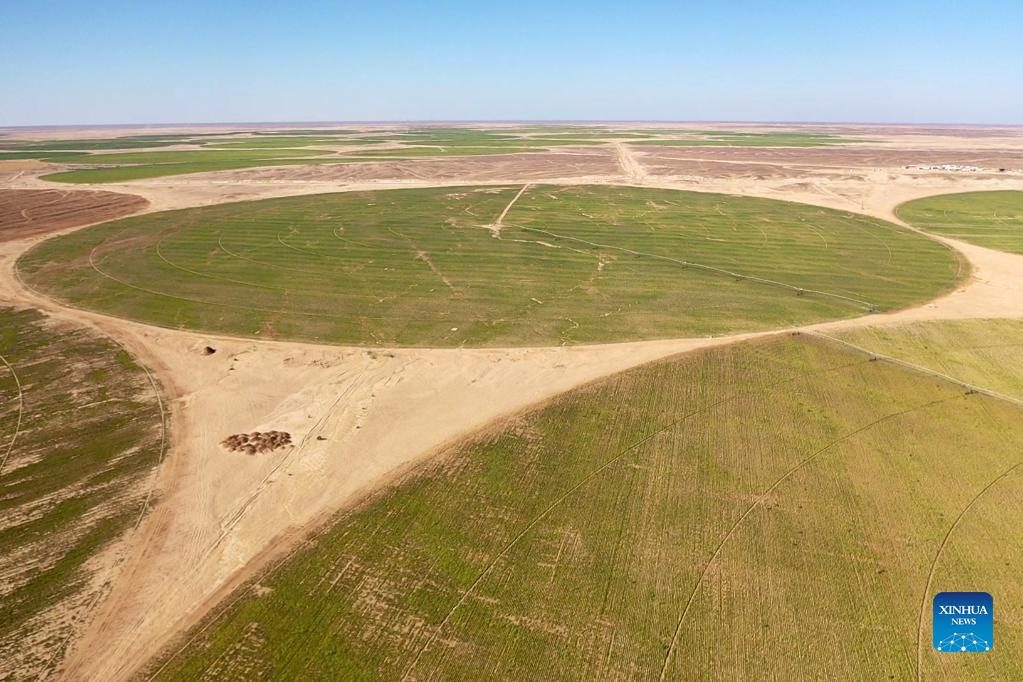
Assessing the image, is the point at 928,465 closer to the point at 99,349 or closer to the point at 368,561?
the point at 368,561

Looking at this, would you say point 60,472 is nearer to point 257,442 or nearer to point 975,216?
point 257,442

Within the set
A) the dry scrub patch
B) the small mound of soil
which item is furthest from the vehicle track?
the dry scrub patch

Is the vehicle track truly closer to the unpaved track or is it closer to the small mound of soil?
the small mound of soil

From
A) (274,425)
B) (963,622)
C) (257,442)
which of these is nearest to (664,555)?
(963,622)

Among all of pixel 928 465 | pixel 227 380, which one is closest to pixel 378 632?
pixel 227 380

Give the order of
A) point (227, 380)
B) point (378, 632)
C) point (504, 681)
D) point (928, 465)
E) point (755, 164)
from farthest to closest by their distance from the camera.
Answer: point (755, 164) < point (227, 380) < point (928, 465) < point (378, 632) < point (504, 681)
